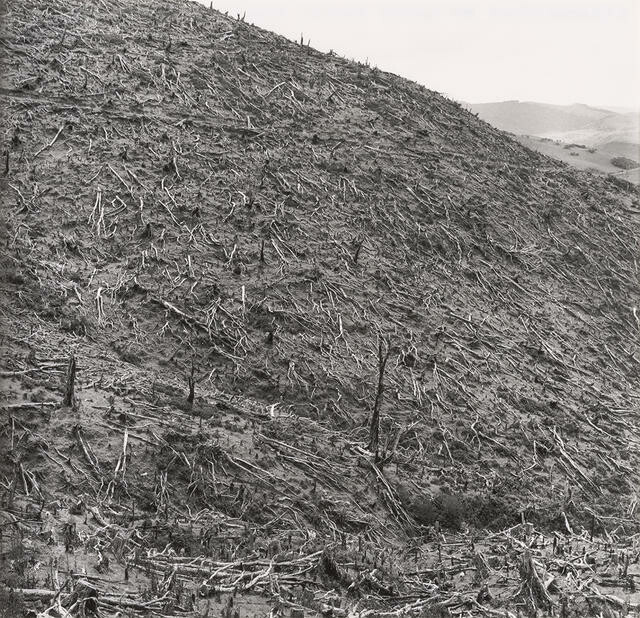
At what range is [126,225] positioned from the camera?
33.9 ft

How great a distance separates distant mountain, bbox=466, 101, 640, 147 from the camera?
64.0m

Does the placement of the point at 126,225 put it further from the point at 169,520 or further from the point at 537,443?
the point at 537,443

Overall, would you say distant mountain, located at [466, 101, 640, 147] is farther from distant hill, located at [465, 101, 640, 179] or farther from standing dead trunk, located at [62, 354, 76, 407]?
standing dead trunk, located at [62, 354, 76, 407]

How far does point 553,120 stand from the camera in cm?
7831

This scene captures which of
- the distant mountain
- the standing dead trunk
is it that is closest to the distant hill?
the distant mountain

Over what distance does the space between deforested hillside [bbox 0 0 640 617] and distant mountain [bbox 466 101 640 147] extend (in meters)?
47.7

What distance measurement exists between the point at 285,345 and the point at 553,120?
253 feet

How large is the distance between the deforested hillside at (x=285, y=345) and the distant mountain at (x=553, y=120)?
156 feet

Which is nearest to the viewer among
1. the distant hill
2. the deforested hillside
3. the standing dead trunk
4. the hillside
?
the deforested hillside

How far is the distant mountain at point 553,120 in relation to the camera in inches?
2520

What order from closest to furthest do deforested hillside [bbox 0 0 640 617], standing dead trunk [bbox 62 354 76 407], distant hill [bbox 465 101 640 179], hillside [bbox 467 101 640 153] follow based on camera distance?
deforested hillside [bbox 0 0 640 617], standing dead trunk [bbox 62 354 76 407], distant hill [bbox 465 101 640 179], hillside [bbox 467 101 640 153]

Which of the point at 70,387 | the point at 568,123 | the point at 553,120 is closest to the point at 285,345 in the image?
the point at 70,387

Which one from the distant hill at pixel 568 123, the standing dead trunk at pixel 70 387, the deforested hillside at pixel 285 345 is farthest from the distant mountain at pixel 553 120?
the standing dead trunk at pixel 70 387

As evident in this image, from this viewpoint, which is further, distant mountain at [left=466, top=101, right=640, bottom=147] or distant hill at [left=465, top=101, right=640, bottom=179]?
distant mountain at [left=466, top=101, right=640, bottom=147]
